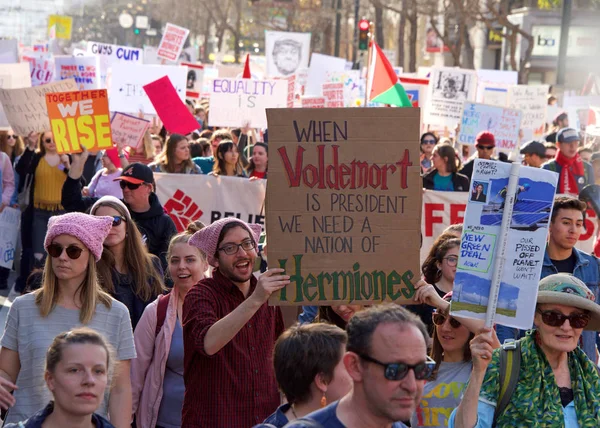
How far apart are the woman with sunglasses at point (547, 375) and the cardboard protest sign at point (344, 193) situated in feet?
1.91

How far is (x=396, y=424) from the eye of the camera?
127 inches

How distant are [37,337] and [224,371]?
0.76 meters

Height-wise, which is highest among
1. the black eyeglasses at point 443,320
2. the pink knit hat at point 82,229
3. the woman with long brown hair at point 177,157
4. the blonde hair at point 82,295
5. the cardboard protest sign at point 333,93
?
the pink knit hat at point 82,229

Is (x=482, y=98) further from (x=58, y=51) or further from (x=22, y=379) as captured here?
(x=22, y=379)

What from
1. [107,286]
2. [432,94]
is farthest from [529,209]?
[432,94]

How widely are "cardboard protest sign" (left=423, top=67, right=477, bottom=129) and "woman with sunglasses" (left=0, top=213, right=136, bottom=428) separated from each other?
550 inches

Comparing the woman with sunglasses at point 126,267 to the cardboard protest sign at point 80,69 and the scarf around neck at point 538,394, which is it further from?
the cardboard protest sign at point 80,69

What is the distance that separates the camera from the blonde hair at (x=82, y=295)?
472cm

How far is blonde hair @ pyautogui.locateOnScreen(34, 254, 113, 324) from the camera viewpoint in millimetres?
4723

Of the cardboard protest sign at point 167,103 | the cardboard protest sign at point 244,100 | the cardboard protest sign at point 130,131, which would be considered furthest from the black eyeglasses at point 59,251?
the cardboard protest sign at point 244,100

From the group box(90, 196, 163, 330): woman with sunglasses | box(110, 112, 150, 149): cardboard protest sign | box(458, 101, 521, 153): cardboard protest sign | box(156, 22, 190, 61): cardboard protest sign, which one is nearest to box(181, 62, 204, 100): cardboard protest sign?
box(156, 22, 190, 61): cardboard protest sign

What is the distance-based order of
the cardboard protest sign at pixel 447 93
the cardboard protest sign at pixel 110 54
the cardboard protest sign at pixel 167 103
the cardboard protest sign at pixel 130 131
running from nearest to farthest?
the cardboard protest sign at pixel 130 131, the cardboard protest sign at pixel 167 103, the cardboard protest sign at pixel 447 93, the cardboard protest sign at pixel 110 54

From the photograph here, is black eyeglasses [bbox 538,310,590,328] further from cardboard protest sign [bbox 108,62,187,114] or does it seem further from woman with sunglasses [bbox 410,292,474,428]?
cardboard protest sign [bbox 108,62,187,114]

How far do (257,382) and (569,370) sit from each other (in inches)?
51.0
